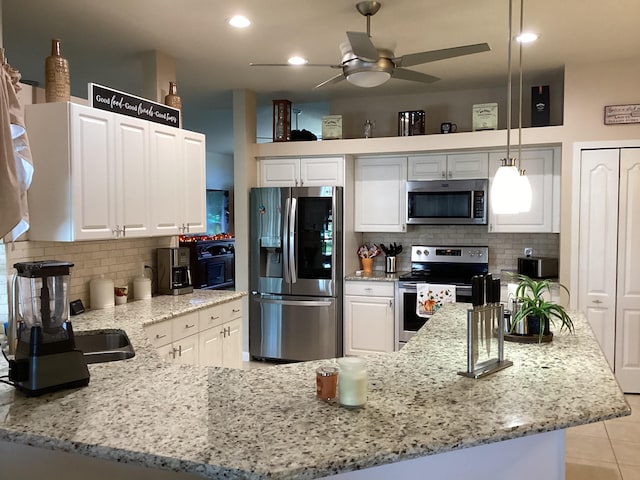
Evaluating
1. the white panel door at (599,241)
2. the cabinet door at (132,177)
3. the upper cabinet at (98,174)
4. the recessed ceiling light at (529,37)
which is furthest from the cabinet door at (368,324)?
the recessed ceiling light at (529,37)

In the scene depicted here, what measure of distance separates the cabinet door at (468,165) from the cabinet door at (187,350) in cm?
284

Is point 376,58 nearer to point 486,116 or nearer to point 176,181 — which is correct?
point 176,181

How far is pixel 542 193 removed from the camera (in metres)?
4.59

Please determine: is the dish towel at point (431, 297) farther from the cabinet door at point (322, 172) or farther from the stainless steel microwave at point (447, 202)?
the cabinet door at point (322, 172)

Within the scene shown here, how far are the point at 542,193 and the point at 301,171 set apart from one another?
2.24 metres

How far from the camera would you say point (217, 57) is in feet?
13.1

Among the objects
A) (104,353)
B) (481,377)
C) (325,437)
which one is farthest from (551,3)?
(104,353)

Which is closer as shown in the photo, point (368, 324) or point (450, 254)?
point (368, 324)

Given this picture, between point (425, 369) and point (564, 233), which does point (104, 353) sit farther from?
point (564, 233)

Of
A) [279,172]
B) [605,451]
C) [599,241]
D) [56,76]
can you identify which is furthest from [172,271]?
[599,241]

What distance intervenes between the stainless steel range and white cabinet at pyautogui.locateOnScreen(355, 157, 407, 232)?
0.43 meters

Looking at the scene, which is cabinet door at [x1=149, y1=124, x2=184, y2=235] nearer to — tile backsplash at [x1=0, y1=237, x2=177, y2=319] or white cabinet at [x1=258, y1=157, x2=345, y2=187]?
tile backsplash at [x1=0, y1=237, x2=177, y2=319]

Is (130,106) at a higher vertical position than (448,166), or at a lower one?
higher

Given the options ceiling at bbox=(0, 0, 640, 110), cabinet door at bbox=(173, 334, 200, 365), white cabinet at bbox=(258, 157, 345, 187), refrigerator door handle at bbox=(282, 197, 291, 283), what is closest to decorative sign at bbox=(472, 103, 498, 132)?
ceiling at bbox=(0, 0, 640, 110)
